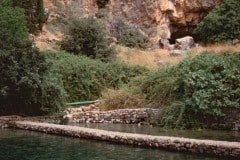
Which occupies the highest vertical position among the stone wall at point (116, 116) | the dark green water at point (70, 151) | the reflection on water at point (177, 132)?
the stone wall at point (116, 116)

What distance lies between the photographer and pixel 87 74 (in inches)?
957

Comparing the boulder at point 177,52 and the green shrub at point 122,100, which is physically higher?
the boulder at point 177,52

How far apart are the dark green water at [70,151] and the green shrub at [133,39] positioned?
19752mm

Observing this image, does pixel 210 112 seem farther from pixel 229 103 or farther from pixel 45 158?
pixel 45 158

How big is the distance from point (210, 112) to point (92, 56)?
1368 centimetres

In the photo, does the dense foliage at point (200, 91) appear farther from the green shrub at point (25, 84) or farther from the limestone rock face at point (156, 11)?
the limestone rock face at point (156, 11)

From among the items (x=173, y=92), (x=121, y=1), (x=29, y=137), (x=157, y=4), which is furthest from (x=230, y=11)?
(x=29, y=137)

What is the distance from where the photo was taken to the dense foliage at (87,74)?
2370 centimetres

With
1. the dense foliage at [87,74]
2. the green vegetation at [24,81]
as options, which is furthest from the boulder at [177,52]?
the green vegetation at [24,81]

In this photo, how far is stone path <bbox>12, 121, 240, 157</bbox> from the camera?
11703mm

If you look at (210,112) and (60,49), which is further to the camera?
(60,49)

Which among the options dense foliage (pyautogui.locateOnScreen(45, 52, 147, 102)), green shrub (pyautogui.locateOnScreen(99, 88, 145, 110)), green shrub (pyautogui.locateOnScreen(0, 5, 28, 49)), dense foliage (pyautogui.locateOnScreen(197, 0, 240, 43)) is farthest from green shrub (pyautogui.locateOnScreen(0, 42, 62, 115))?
dense foliage (pyautogui.locateOnScreen(197, 0, 240, 43))

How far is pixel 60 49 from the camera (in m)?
29.5

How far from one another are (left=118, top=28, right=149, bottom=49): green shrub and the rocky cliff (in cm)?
92
